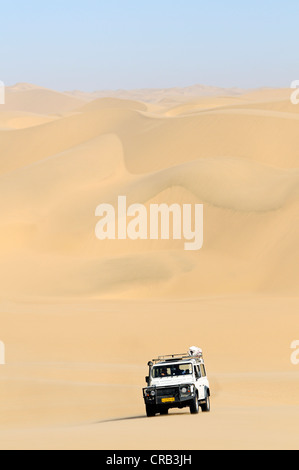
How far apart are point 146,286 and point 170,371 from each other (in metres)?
25.1

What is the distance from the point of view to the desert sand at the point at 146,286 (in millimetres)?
18203

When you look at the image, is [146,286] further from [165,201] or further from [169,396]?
[169,396]

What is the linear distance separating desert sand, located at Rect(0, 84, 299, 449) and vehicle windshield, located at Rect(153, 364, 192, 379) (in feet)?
2.65

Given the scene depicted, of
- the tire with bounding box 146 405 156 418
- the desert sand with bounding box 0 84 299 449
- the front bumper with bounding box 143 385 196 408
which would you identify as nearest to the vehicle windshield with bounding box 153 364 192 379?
the front bumper with bounding box 143 385 196 408

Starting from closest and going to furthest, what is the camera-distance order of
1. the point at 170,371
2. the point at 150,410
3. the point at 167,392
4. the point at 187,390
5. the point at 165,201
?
the point at 187,390 → the point at 167,392 → the point at 150,410 → the point at 170,371 → the point at 165,201

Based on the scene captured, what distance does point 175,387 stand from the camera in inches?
700

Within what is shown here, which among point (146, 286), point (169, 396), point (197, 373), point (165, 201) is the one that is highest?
point (165, 201)

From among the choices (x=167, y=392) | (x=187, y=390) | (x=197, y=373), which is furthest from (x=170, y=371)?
(x=187, y=390)

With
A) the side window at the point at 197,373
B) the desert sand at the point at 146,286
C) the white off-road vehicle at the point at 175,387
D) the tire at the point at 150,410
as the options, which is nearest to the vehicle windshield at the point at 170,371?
the white off-road vehicle at the point at 175,387

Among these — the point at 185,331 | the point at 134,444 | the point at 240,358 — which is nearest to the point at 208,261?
the point at 185,331

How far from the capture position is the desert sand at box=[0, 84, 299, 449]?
18203mm

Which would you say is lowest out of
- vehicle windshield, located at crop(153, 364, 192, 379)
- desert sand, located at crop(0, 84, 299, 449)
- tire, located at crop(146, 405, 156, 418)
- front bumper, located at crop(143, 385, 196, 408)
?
tire, located at crop(146, 405, 156, 418)

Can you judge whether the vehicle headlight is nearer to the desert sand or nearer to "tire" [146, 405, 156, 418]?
the desert sand

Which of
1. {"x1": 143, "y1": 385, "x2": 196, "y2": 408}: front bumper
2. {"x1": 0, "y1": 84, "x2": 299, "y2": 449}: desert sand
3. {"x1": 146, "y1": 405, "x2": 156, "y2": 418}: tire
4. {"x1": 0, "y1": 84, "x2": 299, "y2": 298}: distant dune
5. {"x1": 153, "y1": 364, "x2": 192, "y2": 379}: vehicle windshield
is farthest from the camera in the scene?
{"x1": 0, "y1": 84, "x2": 299, "y2": 298}: distant dune
